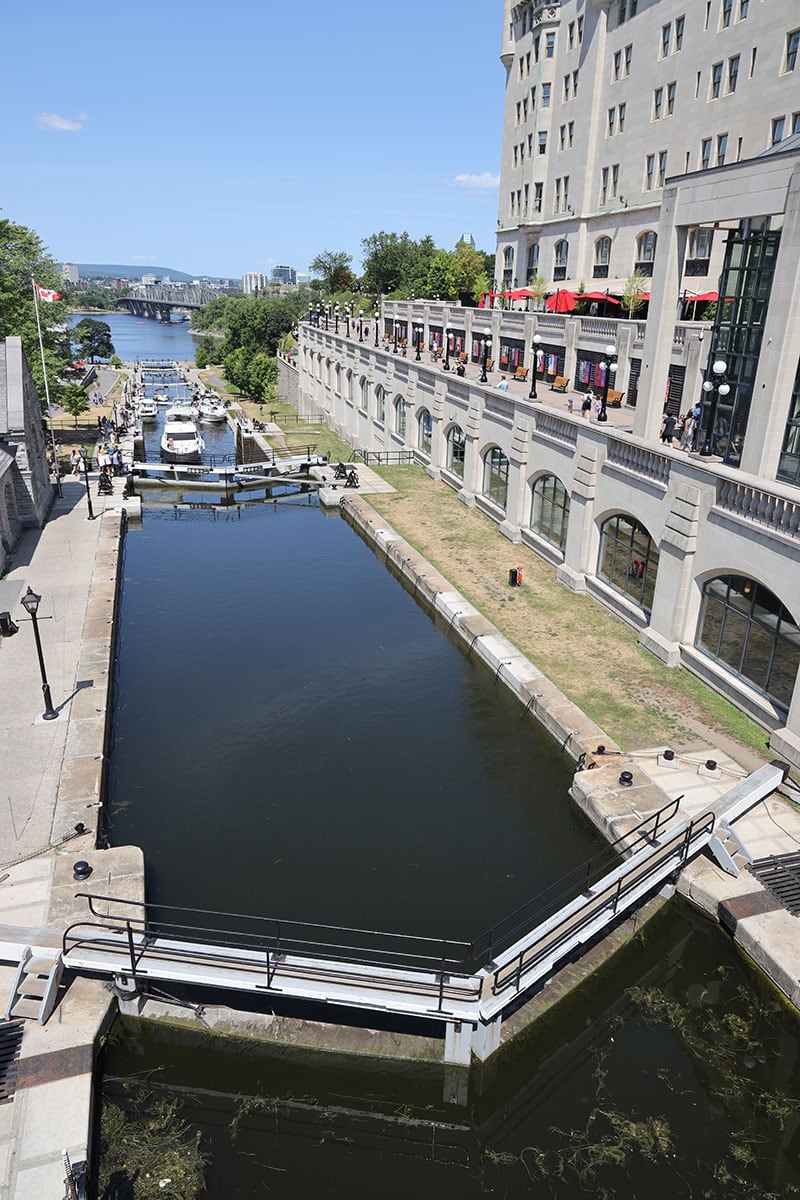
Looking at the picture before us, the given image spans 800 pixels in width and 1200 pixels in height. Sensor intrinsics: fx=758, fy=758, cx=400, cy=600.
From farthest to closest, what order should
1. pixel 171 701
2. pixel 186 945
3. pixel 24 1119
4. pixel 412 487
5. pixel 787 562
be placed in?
pixel 412 487 → pixel 171 701 → pixel 787 562 → pixel 186 945 → pixel 24 1119

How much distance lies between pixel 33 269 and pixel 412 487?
33.6 m

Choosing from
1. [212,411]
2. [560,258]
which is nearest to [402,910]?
[560,258]

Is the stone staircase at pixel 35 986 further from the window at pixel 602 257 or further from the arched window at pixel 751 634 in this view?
the window at pixel 602 257

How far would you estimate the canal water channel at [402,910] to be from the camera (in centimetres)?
1070

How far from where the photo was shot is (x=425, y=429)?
4950cm

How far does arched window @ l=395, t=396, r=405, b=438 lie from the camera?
52.9m

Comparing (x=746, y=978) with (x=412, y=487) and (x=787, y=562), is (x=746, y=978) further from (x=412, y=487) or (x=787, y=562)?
(x=412, y=487)

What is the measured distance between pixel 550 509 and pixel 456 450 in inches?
525

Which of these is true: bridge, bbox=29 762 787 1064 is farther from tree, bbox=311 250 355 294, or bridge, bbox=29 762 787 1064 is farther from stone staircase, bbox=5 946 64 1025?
tree, bbox=311 250 355 294

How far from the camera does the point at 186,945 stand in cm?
1256

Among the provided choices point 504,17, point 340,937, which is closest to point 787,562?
point 340,937

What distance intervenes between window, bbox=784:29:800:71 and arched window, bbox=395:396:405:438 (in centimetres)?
2715

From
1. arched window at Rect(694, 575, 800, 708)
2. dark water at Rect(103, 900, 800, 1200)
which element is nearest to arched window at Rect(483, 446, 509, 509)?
arched window at Rect(694, 575, 800, 708)

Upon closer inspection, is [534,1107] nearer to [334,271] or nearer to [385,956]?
[385,956]
